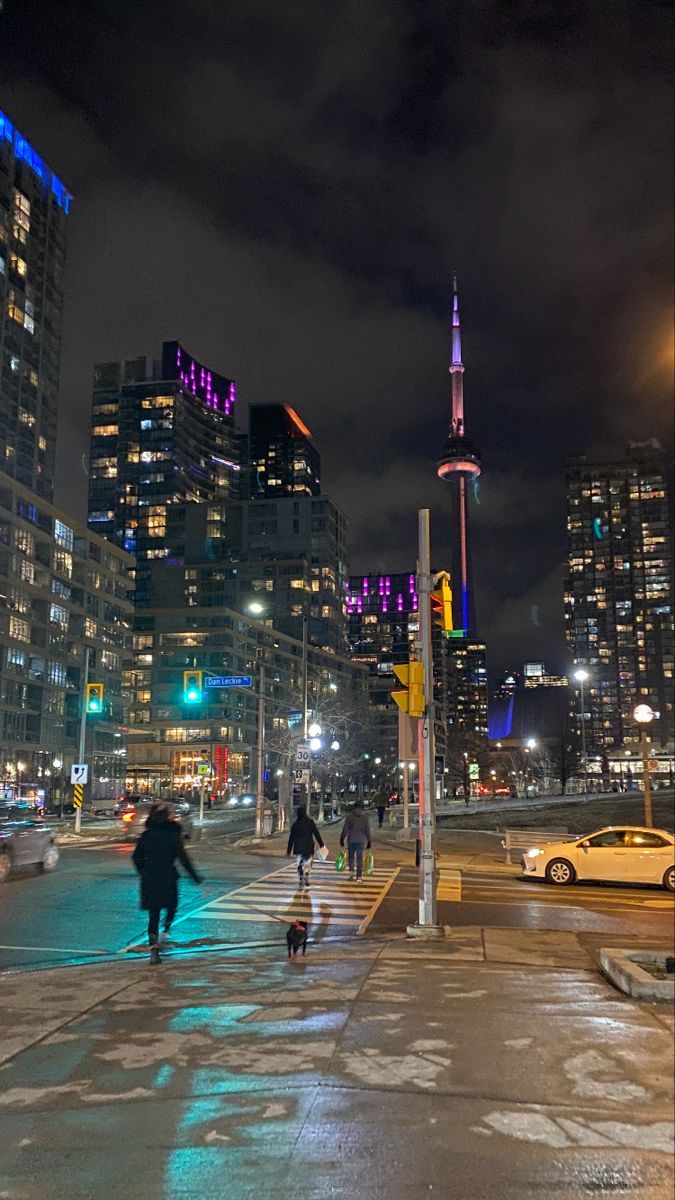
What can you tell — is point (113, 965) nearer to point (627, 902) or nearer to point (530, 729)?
point (627, 902)

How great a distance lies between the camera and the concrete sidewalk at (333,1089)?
462 centimetres

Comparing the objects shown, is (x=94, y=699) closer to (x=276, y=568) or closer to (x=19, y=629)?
(x=19, y=629)

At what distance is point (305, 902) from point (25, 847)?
7218 mm

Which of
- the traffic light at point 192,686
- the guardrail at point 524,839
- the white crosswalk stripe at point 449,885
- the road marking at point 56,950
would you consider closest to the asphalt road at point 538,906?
the white crosswalk stripe at point 449,885

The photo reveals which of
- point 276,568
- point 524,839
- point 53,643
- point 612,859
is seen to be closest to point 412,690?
point 612,859

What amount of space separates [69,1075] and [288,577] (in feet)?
484

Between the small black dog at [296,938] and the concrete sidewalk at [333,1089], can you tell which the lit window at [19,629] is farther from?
the concrete sidewalk at [333,1089]

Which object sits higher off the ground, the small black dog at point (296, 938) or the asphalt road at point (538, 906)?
the small black dog at point (296, 938)

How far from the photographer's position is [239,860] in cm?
2561

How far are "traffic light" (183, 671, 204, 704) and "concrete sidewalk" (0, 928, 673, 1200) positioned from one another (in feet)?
72.8

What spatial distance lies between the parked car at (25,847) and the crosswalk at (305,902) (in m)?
5.01

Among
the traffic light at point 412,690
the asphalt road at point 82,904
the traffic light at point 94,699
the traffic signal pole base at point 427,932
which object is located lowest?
the asphalt road at point 82,904

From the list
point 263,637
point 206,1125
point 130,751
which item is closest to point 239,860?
point 206,1125

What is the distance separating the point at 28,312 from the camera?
104750 mm
